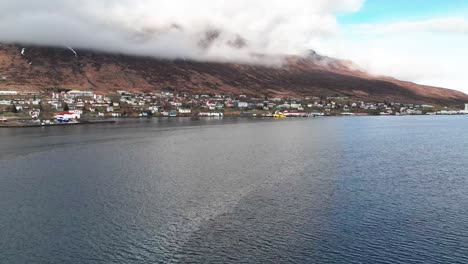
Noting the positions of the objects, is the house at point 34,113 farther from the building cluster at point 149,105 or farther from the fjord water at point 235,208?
the fjord water at point 235,208

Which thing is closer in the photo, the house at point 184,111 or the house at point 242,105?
the house at point 184,111

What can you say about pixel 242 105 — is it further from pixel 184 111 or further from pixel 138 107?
pixel 138 107

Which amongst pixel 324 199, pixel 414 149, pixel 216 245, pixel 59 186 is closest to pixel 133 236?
pixel 216 245

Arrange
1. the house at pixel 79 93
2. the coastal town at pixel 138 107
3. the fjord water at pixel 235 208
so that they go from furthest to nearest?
the house at pixel 79 93
the coastal town at pixel 138 107
the fjord water at pixel 235 208

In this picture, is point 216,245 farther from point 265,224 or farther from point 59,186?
point 59,186

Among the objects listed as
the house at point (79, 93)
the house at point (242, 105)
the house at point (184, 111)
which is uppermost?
the house at point (79, 93)

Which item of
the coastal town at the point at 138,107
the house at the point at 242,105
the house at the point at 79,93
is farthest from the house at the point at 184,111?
the house at the point at 79,93

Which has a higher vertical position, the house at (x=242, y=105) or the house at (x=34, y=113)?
the house at (x=242, y=105)
